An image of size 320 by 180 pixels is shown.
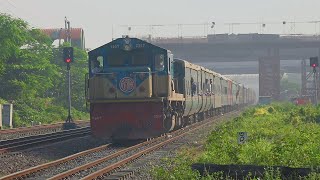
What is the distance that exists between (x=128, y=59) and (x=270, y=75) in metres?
65.1

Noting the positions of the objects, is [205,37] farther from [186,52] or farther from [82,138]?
[82,138]

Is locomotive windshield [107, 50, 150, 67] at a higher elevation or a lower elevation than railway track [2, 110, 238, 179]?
higher

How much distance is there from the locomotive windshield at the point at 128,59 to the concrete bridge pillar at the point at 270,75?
63.9 meters

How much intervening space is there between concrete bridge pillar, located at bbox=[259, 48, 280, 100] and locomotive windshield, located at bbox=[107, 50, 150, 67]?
6391cm

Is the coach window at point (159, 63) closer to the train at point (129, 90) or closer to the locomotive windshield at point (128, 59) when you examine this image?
the train at point (129, 90)

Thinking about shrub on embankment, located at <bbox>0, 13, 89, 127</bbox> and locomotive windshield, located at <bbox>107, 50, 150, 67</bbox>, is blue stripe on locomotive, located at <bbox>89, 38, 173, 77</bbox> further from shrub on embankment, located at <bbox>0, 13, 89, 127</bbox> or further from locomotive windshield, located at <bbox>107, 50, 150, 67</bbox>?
shrub on embankment, located at <bbox>0, 13, 89, 127</bbox>

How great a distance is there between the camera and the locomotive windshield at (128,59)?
884 inches

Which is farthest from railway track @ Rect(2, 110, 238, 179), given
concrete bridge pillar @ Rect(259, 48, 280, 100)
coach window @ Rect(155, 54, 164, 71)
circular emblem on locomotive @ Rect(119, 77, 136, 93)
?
concrete bridge pillar @ Rect(259, 48, 280, 100)

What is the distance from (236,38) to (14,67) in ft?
164

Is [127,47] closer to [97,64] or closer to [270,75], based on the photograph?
[97,64]

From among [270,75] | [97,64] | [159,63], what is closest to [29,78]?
[97,64]

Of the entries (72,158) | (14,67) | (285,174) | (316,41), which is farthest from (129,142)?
(316,41)

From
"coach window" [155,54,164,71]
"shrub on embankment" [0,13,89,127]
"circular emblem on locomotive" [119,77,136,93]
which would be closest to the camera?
"circular emblem on locomotive" [119,77,136,93]

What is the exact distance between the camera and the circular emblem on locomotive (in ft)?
70.0
